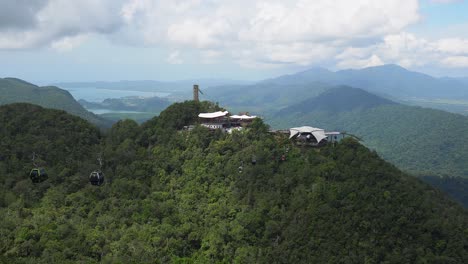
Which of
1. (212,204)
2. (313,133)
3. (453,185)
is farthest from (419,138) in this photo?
(212,204)

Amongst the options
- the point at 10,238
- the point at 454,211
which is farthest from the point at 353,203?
the point at 10,238

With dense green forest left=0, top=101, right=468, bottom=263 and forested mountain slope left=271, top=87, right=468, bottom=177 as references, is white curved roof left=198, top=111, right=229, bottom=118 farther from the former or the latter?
forested mountain slope left=271, top=87, right=468, bottom=177

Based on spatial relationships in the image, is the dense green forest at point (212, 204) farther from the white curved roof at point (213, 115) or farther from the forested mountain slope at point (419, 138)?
the forested mountain slope at point (419, 138)

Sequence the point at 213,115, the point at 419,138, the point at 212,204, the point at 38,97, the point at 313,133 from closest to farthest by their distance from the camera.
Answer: the point at 212,204
the point at 313,133
the point at 213,115
the point at 419,138
the point at 38,97

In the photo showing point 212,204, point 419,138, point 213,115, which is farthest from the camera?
point 419,138

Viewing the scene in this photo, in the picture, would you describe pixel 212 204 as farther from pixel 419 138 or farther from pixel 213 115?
pixel 419 138

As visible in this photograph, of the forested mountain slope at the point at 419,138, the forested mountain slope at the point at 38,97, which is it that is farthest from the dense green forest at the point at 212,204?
the forested mountain slope at the point at 38,97

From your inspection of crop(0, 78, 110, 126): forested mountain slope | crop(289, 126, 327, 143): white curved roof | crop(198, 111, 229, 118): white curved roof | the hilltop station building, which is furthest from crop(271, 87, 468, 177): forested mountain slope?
crop(0, 78, 110, 126): forested mountain slope
